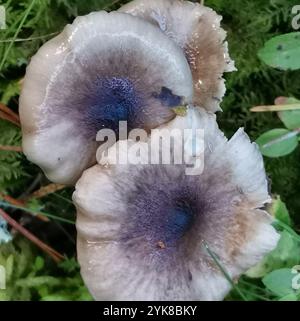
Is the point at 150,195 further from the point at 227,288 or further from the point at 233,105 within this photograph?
the point at 233,105

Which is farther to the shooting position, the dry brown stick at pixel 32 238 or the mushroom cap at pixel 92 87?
the dry brown stick at pixel 32 238

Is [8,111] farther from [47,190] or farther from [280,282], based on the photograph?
[280,282]

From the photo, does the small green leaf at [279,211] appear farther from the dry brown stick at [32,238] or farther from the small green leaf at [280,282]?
the dry brown stick at [32,238]

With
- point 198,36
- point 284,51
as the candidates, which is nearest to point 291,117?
point 284,51

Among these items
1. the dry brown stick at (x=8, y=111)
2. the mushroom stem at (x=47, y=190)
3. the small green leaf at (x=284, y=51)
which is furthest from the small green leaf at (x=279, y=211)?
the dry brown stick at (x=8, y=111)

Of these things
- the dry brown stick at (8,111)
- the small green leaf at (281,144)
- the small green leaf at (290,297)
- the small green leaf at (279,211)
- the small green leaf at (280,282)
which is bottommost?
the small green leaf at (290,297)

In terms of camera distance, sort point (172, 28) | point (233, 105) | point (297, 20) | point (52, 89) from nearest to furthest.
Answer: point (52, 89), point (172, 28), point (297, 20), point (233, 105)

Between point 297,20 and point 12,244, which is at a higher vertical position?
point 297,20
